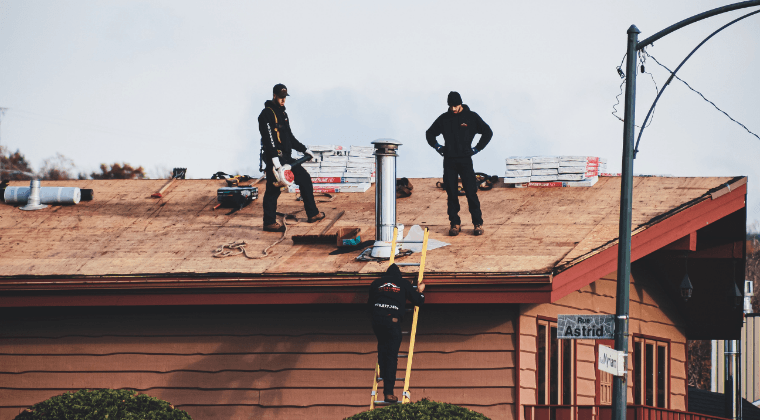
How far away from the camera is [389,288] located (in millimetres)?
9914

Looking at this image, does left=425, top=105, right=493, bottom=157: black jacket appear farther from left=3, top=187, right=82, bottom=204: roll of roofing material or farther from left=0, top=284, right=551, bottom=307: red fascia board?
left=3, top=187, right=82, bottom=204: roll of roofing material

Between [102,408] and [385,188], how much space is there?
4930mm

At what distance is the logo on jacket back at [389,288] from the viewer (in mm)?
9898

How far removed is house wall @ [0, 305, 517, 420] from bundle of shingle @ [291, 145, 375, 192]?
4.75 meters

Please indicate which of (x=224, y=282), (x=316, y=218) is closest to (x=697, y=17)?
(x=224, y=282)

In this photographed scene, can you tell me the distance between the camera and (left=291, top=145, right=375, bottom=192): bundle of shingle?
1588 centimetres

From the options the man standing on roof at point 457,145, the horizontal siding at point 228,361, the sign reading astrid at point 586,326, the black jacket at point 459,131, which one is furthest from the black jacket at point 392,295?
the black jacket at point 459,131

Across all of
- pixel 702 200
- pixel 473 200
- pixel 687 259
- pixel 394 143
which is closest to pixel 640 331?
pixel 687 259

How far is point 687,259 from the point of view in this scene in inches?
581

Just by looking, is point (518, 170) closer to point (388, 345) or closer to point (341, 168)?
point (341, 168)

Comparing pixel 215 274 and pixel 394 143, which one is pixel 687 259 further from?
pixel 215 274

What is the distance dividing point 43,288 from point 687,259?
1059 cm

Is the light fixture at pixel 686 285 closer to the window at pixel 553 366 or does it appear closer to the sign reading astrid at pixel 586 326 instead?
the window at pixel 553 366

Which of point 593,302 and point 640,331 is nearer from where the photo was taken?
point 593,302
